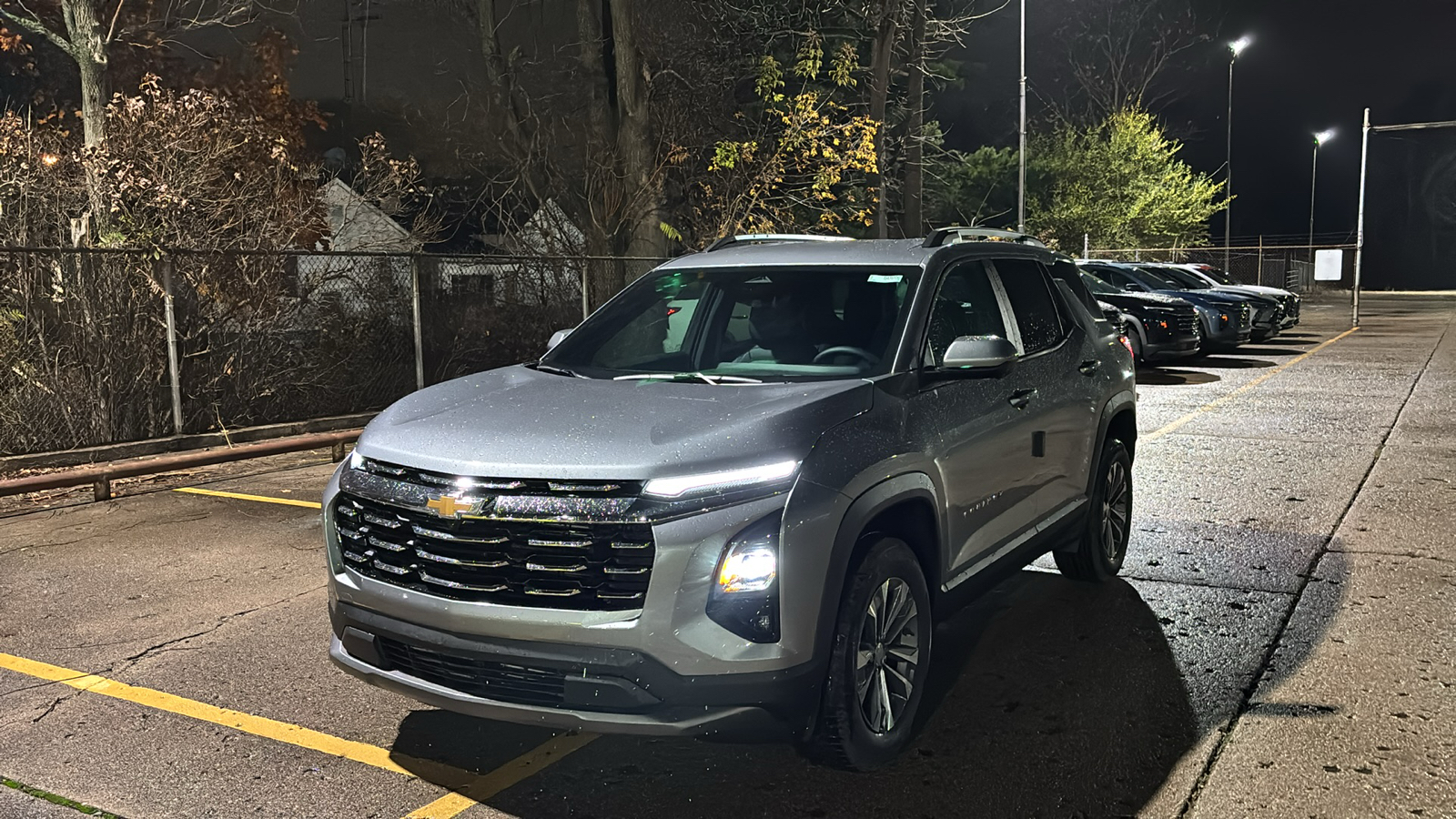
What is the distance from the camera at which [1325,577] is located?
647 centimetres

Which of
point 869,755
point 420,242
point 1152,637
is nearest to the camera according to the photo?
point 869,755

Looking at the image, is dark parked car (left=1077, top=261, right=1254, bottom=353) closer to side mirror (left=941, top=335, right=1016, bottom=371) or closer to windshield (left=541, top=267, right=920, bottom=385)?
windshield (left=541, top=267, right=920, bottom=385)

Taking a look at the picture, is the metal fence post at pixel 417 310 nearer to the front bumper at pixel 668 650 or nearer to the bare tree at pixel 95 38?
the bare tree at pixel 95 38

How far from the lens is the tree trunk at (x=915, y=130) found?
24406mm

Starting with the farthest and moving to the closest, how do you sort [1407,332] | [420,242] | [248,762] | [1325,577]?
[1407,332] → [420,242] → [1325,577] → [248,762]

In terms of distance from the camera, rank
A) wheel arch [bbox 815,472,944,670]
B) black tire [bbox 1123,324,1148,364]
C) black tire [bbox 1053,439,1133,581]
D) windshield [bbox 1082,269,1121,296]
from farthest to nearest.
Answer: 1. windshield [bbox 1082,269,1121,296]
2. black tire [bbox 1123,324,1148,364]
3. black tire [bbox 1053,439,1133,581]
4. wheel arch [bbox 815,472,944,670]

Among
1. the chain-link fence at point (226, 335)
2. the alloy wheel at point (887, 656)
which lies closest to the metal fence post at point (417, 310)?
the chain-link fence at point (226, 335)

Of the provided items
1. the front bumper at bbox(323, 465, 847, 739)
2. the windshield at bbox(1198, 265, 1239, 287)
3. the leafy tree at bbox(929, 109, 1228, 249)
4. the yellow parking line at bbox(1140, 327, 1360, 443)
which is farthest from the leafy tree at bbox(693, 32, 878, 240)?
the leafy tree at bbox(929, 109, 1228, 249)

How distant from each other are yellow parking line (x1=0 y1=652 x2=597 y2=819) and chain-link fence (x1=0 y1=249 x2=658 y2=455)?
7.09 metres

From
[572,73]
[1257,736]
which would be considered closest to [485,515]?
[1257,736]

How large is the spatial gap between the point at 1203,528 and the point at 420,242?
40.1ft

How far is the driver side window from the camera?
15.5 feet

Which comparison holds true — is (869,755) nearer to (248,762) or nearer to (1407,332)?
(248,762)

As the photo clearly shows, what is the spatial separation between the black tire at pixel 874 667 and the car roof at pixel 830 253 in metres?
1.36
